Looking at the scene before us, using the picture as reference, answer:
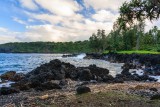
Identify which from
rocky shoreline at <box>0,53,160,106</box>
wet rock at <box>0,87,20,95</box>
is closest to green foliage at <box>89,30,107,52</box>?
rocky shoreline at <box>0,53,160,106</box>

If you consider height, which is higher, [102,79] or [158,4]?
[158,4]

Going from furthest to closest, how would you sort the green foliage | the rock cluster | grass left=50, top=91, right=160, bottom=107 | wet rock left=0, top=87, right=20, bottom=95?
the green foliage
the rock cluster
wet rock left=0, top=87, right=20, bottom=95
grass left=50, top=91, right=160, bottom=107

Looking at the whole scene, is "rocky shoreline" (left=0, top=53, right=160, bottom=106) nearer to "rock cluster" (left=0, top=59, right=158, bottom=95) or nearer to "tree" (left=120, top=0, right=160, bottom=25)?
"rock cluster" (left=0, top=59, right=158, bottom=95)

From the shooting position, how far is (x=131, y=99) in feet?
49.9

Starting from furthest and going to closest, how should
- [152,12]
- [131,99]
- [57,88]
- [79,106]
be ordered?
[57,88]
[152,12]
[131,99]
[79,106]

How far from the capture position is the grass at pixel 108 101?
14.2 meters

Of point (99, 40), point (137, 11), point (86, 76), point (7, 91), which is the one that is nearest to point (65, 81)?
point (86, 76)

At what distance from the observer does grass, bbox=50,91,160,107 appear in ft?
46.4

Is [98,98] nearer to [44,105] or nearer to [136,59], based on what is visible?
[44,105]

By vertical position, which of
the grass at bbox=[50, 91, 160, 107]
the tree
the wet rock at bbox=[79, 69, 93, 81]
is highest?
the tree

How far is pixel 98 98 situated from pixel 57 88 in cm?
765

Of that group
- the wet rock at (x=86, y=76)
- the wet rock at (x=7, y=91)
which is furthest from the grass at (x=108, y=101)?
the wet rock at (x=86, y=76)

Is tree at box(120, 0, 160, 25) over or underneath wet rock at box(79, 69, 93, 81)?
over

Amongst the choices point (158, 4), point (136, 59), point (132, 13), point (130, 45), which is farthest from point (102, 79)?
point (130, 45)
